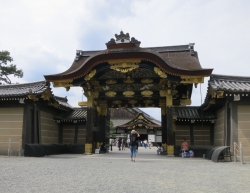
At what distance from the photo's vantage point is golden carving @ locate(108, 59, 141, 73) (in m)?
15.4

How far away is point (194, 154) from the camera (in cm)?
1644

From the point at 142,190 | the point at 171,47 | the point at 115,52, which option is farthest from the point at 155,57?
the point at 142,190

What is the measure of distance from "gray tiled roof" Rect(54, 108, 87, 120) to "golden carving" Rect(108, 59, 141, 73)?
504cm

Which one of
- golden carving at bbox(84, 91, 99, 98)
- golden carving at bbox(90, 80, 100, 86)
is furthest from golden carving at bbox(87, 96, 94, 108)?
golden carving at bbox(90, 80, 100, 86)

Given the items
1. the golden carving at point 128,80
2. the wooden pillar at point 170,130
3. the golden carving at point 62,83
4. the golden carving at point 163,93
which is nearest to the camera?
the wooden pillar at point 170,130

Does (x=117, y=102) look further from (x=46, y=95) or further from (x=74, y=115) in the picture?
(x=46, y=95)

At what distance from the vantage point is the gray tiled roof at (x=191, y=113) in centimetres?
1761

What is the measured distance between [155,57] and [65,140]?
9.38 m

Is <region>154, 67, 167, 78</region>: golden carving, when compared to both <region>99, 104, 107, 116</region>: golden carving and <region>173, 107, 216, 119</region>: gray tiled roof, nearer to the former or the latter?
<region>173, 107, 216, 119</region>: gray tiled roof

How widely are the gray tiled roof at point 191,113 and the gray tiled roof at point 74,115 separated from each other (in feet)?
21.1

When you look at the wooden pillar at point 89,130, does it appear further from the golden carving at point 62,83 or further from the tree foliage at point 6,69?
the tree foliage at point 6,69

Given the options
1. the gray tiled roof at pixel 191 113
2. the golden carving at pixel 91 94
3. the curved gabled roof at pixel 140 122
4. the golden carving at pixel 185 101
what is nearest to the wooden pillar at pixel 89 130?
the golden carving at pixel 91 94

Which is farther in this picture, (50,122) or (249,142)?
(50,122)

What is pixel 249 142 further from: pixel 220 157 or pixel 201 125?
pixel 201 125
